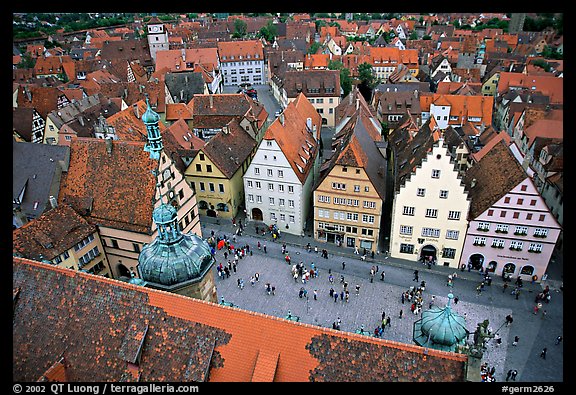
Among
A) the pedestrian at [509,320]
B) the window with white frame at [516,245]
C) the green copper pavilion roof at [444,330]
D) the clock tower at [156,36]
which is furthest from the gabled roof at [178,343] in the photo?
the clock tower at [156,36]

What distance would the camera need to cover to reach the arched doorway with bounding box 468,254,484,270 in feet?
119

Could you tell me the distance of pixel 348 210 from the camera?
38.5 m

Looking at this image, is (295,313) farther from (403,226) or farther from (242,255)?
(403,226)

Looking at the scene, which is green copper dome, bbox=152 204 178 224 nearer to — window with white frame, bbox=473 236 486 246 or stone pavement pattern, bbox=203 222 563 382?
stone pavement pattern, bbox=203 222 563 382

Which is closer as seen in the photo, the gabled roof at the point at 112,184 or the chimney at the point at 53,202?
the gabled roof at the point at 112,184

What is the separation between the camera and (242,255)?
125ft

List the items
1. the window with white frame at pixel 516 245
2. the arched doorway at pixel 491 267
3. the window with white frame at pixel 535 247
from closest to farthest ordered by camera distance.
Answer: the window with white frame at pixel 535 247, the window with white frame at pixel 516 245, the arched doorway at pixel 491 267

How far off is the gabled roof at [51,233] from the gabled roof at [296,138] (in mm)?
17546

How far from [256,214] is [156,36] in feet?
252

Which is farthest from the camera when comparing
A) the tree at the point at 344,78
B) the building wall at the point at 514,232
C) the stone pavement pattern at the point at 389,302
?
the tree at the point at 344,78

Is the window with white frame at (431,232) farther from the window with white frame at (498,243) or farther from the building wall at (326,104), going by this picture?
the building wall at (326,104)

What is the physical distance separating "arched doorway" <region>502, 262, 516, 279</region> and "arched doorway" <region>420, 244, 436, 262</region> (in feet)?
19.3

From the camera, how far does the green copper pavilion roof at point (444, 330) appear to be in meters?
15.7
